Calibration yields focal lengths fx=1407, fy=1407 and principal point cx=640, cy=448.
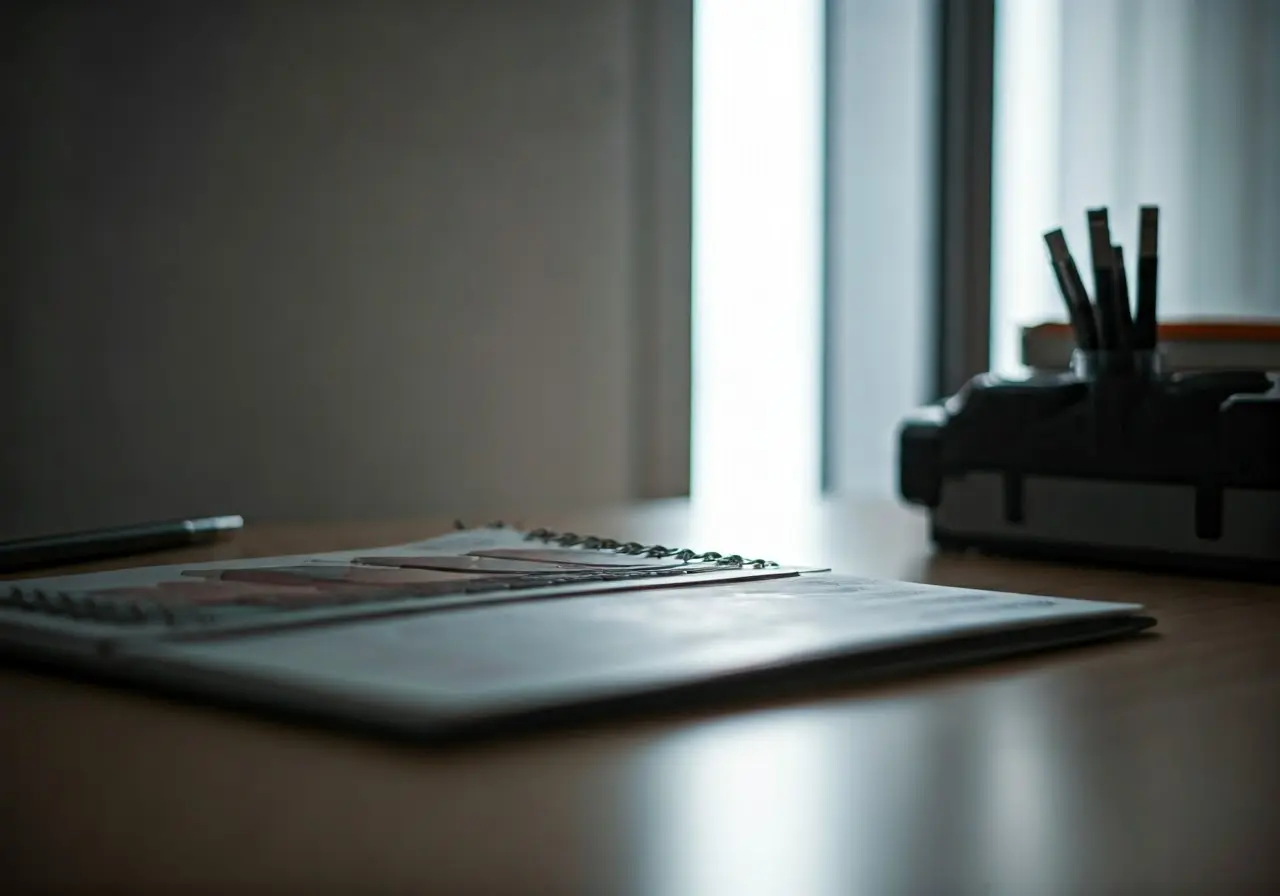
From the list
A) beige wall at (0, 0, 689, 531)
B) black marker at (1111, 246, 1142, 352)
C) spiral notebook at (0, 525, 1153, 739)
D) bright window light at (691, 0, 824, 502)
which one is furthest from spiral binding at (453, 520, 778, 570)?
bright window light at (691, 0, 824, 502)

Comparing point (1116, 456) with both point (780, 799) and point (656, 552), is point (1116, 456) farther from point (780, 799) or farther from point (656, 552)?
point (780, 799)

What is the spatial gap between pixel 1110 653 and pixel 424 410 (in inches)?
101

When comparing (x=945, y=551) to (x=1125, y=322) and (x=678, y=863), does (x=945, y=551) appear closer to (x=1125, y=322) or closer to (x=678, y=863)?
(x=1125, y=322)

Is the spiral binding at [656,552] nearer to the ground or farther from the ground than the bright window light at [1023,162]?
nearer to the ground

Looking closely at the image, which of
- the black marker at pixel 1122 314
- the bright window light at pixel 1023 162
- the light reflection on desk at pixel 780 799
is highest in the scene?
the bright window light at pixel 1023 162

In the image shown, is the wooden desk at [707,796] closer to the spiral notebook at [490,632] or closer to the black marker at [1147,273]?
the spiral notebook at [490,632]

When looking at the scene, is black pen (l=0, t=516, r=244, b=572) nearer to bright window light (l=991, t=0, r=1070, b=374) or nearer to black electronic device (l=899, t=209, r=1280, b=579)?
black electronic device (l=899, t=209, r=1280, b=579)

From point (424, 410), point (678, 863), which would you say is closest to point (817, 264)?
point (424, 410)

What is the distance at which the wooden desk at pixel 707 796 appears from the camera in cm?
27

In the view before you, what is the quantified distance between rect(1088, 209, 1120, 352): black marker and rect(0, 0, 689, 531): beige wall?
191 centimetres

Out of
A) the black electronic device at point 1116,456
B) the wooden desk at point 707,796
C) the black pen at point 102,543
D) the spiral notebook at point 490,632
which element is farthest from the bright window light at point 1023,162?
the wooden desk at point 707,796

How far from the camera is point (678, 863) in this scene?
276 mm

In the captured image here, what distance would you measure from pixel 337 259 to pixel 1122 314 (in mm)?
2226

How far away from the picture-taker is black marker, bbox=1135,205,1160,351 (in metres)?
0.74
